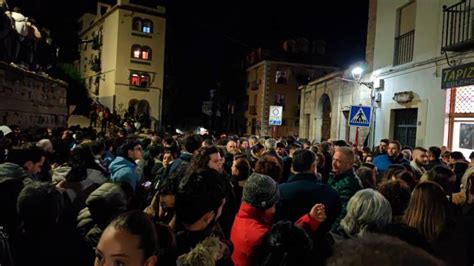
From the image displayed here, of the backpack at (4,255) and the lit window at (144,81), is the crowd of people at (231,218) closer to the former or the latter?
the backpack at (4,255)

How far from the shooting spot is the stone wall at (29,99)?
12469mm

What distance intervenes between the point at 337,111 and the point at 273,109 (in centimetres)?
454

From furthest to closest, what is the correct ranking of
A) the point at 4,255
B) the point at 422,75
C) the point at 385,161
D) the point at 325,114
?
the point at 325,114 → the point at 422,75 → the point at 385,161 → the point at 4,255

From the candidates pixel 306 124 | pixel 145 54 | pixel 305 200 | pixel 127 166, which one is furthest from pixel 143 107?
pixel 305 200

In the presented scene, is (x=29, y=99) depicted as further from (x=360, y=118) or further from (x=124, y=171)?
(x=124, y=171)

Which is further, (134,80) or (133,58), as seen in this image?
(134,80)

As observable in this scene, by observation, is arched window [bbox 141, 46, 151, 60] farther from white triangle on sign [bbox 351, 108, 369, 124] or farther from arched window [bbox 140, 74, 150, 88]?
white triangle on sign [bbox 351, 108, 369, 124]

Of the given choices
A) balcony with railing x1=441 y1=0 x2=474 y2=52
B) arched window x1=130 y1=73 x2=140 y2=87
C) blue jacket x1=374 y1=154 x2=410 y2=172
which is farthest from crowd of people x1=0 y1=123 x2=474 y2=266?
arched window x1=130 y1=73 x2=140 y2=87

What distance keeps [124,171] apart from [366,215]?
3084 millimetres

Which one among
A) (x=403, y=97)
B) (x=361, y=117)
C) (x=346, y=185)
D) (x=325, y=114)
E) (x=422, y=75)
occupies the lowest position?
(x=346, y=185)

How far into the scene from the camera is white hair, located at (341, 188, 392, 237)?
10.0ft

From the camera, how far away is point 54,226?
2.71 m

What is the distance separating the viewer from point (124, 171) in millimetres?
5070

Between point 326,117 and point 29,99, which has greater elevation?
point 326,117
